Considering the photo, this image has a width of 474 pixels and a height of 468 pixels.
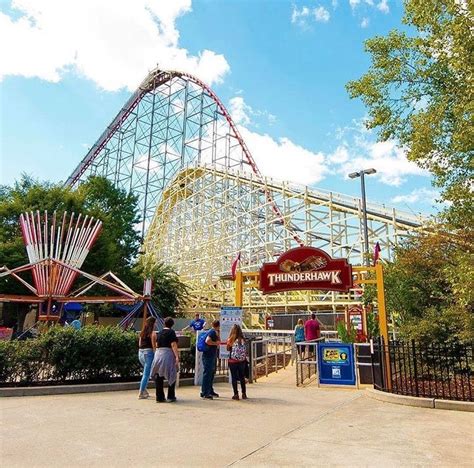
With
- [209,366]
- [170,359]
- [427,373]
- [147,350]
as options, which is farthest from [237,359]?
[427,373]

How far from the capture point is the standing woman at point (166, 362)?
7047 mm

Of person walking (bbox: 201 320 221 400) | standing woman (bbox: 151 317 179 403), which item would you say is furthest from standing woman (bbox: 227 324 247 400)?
standing woman (bbox: 151 317 179 403)

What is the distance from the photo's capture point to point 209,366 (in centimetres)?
758

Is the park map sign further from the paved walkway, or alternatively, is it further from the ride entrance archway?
the paved walkway

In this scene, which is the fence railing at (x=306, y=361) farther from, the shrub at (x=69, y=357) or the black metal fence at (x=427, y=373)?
the shrub at (x=69, y=357)

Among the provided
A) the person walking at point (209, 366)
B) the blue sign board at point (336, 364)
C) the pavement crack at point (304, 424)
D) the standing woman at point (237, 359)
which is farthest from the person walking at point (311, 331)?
the person walking at point (209, 366)

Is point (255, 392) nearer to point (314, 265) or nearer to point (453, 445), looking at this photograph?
point (314, 265)

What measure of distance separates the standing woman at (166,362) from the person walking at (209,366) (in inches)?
22.4

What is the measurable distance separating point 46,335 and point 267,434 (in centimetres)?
538

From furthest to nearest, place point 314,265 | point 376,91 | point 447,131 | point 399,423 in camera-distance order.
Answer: point 314,265 → point 376,91 → point 447,131 → point 399,423

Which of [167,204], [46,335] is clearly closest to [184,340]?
[46,335]

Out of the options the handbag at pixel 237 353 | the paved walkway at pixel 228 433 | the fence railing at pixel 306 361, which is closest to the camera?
the paved walkway at pixel 228 433

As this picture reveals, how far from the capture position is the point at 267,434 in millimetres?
5055

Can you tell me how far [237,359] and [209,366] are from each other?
1.64 feet
